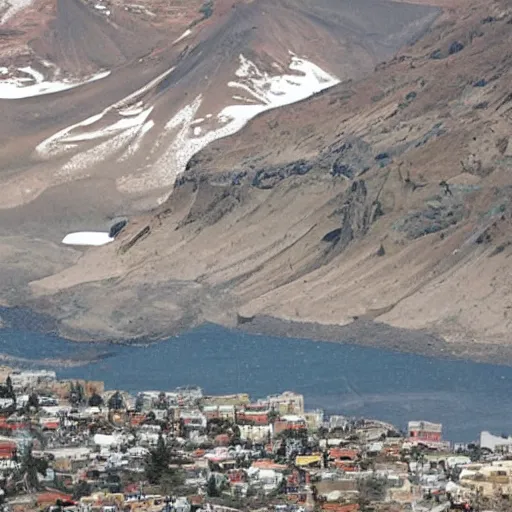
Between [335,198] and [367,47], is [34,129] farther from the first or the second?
[335,198]

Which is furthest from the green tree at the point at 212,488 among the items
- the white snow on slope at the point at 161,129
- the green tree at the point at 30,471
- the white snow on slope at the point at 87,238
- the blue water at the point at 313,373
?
the white snow on slope at the point at 161,129

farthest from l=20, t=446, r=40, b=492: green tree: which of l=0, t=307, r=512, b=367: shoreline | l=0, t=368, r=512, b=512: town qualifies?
l=0, t=307, r=512, b=367: shoreline

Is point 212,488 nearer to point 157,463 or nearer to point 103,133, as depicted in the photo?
point 157,463

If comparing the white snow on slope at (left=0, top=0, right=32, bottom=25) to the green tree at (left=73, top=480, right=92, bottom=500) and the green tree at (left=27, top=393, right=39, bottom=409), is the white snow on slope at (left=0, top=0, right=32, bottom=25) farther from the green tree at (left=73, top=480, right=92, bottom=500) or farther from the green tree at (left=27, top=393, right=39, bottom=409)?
the green tree at (left=73, top=480, right=92, bottom=500)

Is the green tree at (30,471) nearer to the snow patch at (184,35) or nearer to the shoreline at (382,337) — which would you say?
the shoreline at (382,337)

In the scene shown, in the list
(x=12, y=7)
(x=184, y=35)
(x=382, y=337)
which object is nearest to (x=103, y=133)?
(x=184, y=35)

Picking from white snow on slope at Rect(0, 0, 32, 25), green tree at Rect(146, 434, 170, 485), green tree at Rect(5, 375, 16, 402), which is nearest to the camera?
green tree at Rect(146, 434, 170, 485)

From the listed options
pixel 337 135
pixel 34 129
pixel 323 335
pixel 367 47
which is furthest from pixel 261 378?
pixel 367 47
